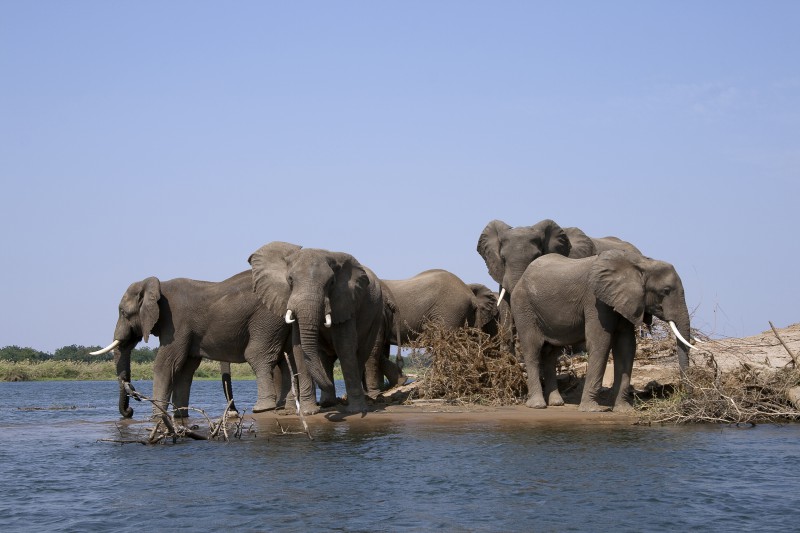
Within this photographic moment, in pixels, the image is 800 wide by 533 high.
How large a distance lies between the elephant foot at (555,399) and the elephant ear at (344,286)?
380 centimetres

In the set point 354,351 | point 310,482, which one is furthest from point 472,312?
point 310,482

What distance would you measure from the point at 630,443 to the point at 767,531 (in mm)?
4655

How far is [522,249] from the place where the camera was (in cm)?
2105

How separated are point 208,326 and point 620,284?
7046 millimetres

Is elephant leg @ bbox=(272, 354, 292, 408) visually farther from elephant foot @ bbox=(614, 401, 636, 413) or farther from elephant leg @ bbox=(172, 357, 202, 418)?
elephant foot @ bbox=(614, 401, 636, 413)

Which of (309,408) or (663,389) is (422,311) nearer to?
(309,408)

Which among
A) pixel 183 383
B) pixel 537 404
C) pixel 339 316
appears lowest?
pixel 537 404

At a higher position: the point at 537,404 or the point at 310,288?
the point at 310,288

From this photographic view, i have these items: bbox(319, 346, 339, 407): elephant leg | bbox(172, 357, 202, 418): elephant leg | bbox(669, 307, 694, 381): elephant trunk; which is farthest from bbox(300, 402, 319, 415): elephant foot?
bbox(669, 307, 694, 381): elephant trunk

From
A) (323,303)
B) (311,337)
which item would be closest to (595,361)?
(323,303)

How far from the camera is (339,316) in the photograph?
59.6ft

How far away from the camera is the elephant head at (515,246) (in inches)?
827

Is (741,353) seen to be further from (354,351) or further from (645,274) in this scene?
(354,351)

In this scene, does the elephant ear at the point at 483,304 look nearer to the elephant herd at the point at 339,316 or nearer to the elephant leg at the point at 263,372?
the elephant herd at the point at 339,316
